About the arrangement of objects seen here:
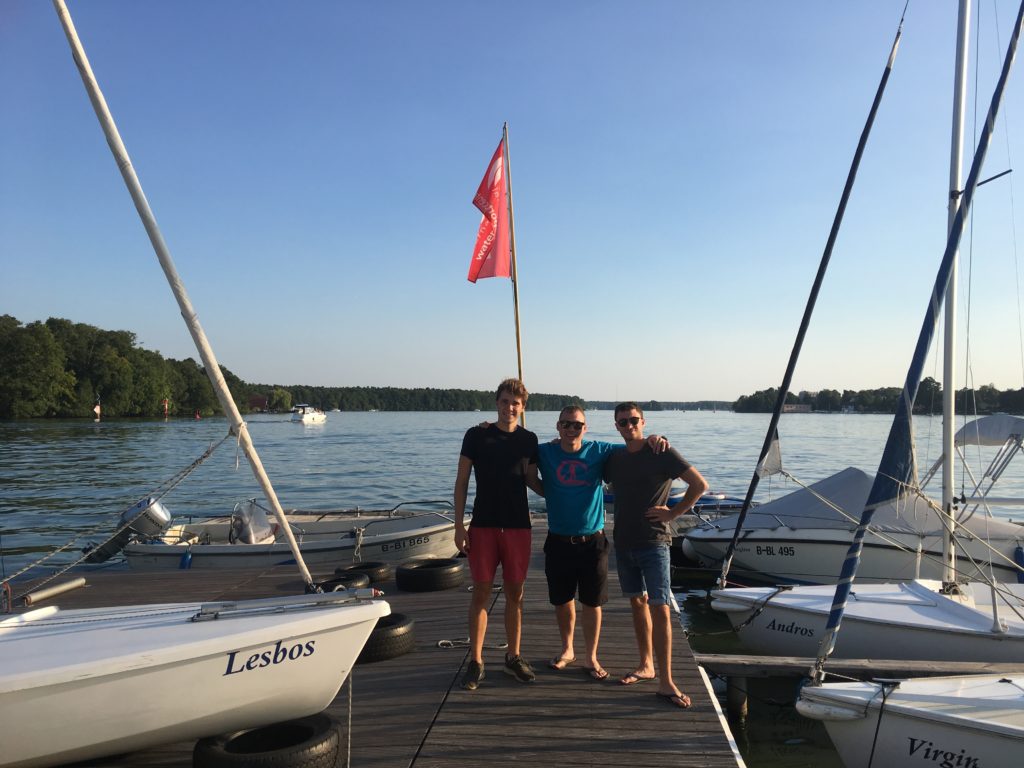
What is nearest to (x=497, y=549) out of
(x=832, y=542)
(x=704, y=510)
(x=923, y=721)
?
(x=923, y=721)

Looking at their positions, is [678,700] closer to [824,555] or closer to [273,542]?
[824,555]

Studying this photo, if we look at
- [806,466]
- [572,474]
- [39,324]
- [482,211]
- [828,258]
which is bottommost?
[806,466]

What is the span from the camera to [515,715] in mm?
4672

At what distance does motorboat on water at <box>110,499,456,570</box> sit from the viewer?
39.9 feet

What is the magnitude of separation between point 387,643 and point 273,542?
327 inches

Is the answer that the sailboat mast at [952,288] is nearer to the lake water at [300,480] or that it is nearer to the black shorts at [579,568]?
the lake water at [300,480]

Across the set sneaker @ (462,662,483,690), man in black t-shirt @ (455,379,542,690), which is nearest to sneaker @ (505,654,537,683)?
sneaker @ (462,662,483,690)

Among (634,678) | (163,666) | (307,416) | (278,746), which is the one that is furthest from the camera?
(307,416)

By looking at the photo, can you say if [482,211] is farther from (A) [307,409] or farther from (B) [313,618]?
(A) [307,409]

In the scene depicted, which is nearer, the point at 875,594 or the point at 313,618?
the point at 313,618

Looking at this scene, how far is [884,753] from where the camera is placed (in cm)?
525

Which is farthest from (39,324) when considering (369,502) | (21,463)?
(369,502)

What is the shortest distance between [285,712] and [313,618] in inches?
24.5

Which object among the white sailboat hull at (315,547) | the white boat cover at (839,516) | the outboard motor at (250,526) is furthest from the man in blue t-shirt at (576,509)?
the outboard motor at (250,526)
